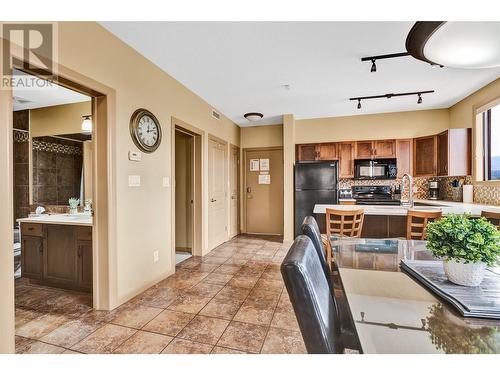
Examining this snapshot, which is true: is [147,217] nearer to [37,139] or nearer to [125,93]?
[125,93]

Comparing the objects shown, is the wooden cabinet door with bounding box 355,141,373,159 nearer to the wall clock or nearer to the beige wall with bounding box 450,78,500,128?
the beige wall with bounding box 450,78,500,128

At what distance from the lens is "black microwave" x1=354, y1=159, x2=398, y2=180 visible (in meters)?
4.71

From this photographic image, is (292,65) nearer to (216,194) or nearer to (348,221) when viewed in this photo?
(348,221)

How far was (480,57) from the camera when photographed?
4.50ft

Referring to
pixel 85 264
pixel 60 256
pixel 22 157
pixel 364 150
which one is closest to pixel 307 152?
pixel 364 150

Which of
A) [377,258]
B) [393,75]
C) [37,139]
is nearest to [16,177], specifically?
[37,139]

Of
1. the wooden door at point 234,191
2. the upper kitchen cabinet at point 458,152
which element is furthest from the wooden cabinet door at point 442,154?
the wooden door at point 234,191

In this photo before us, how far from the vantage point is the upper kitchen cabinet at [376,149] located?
15.6ft

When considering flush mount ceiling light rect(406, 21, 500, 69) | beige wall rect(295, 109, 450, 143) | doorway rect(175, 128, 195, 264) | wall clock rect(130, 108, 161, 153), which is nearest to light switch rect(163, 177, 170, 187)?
wall clock rect(130, 108, 161, 153)

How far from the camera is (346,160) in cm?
499

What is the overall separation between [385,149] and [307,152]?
1.48m

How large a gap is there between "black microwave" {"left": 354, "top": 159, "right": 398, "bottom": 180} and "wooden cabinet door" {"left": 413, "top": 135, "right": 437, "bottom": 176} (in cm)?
38

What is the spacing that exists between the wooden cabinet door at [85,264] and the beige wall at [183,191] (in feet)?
5.91
